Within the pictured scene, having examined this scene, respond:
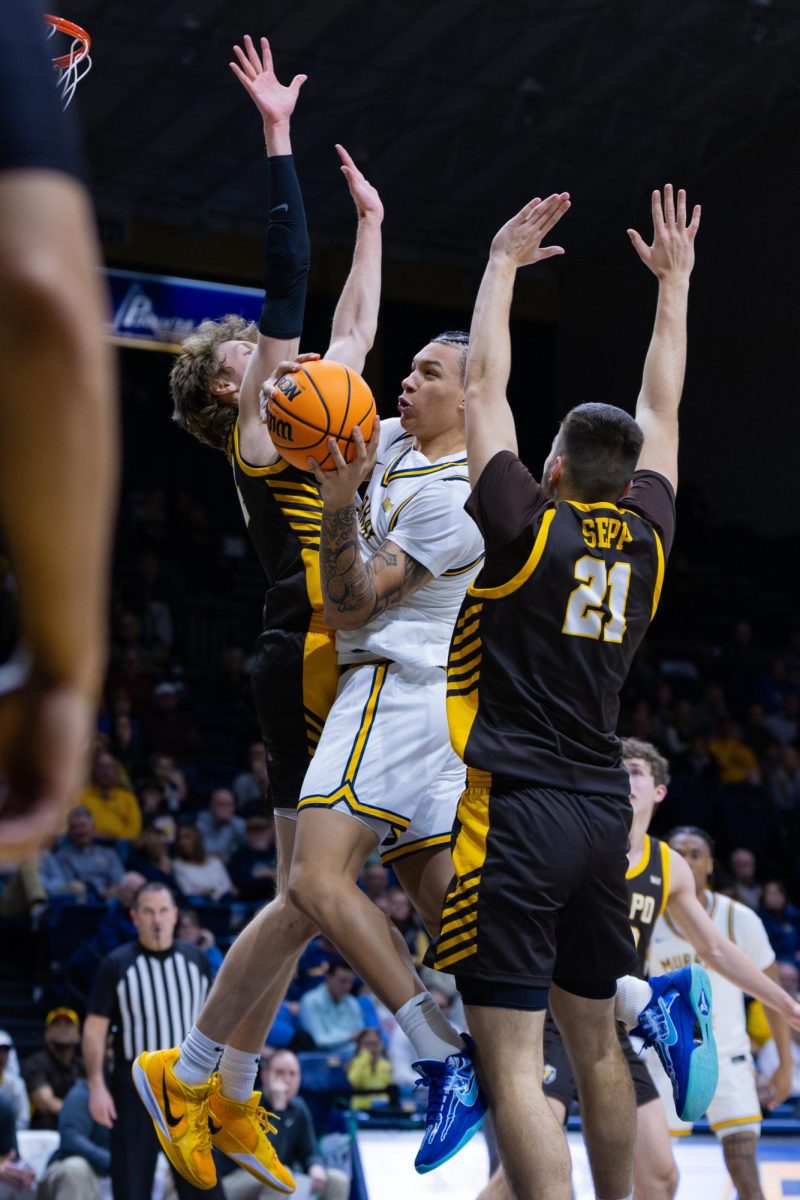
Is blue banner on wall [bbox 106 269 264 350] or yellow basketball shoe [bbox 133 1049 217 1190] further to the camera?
blue banner on wall [bbox 106 269 264 350]

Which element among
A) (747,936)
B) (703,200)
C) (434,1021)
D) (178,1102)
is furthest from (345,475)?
(703,200)

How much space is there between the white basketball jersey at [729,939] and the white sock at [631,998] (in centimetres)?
361

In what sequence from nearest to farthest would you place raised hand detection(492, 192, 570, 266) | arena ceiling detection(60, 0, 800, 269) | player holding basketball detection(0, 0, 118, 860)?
1. player holding basketball detection(0, 0, 118, 860)
2. raised hand detection(492, 192, 570, 266)
3. arena ceiling detection(60, 0, 800, 269)

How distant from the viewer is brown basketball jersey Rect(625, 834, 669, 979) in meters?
6.92

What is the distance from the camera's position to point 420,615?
4.82m

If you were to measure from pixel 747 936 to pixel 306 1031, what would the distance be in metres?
4.03

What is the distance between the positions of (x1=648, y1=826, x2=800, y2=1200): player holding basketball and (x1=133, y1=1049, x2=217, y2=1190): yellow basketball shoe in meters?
2.81

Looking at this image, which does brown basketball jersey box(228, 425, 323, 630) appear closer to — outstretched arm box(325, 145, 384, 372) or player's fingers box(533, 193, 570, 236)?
outstretched arm box(325, 145, 384, 372)

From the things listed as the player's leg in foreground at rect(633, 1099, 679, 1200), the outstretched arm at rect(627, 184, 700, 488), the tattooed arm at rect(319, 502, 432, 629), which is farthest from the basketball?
the player's leg in foreground at rect(633, 1099, 679, 1200)

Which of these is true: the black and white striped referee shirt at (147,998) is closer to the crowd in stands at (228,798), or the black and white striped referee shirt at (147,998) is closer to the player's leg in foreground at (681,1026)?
the crowd in stands at (228,798)

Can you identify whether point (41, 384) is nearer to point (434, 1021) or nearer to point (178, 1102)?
point (434, 1021)

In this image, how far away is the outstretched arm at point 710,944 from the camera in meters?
6.62

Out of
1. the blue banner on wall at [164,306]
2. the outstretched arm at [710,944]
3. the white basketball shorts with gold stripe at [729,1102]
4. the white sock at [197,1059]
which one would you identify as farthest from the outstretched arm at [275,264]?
the blue banner on wall at [164,306]

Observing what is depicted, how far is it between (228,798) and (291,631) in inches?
383
